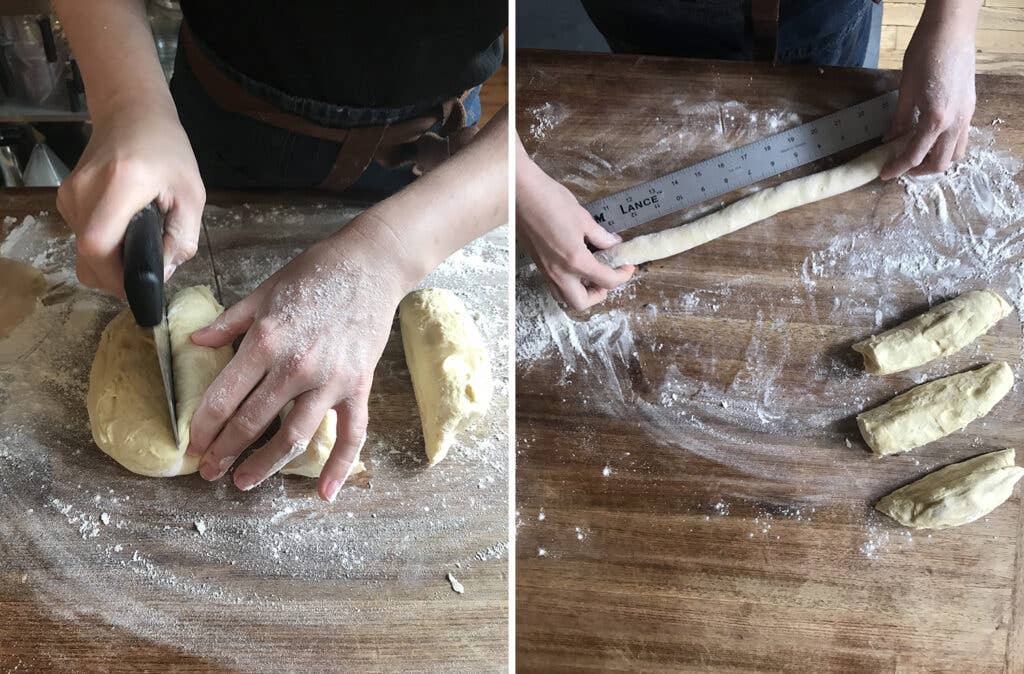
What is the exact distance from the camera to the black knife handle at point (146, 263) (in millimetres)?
447

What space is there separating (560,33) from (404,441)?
0.32 meters

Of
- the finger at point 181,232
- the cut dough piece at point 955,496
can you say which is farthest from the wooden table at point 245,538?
the cut dough piece at point 955,496

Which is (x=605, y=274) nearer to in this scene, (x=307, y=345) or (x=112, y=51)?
(x=307, y=345)

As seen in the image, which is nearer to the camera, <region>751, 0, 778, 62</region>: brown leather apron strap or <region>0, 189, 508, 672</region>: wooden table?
<region>0, 189, 508, 672</region>: wooden table

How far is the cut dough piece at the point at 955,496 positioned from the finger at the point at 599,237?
1.10 feet

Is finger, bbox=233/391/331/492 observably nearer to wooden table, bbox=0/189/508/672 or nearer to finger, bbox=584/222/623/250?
wooden table, bbox=0/189/508/672

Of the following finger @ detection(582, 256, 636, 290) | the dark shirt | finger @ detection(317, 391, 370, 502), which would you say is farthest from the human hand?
finger @ detection(317, 391, 370, 502)

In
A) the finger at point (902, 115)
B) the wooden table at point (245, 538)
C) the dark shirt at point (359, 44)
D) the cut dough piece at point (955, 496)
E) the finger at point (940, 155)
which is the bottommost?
the cut dough piece at point (955, 496)

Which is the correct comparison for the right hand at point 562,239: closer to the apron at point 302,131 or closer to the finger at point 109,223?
the apron at point 302,131

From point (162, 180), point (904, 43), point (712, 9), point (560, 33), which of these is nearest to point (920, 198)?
point (904, 43)

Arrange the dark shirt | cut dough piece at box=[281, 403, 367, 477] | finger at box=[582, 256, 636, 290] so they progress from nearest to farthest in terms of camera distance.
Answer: the dark shirt < cut dough piece at box=[281, 403, 367, 477] < finger at box=[582, 256, 636, 290]

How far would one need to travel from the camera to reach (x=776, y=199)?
0.70 m

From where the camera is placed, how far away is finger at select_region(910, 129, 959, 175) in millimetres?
699

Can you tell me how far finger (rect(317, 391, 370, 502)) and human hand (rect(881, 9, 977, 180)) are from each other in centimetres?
54
